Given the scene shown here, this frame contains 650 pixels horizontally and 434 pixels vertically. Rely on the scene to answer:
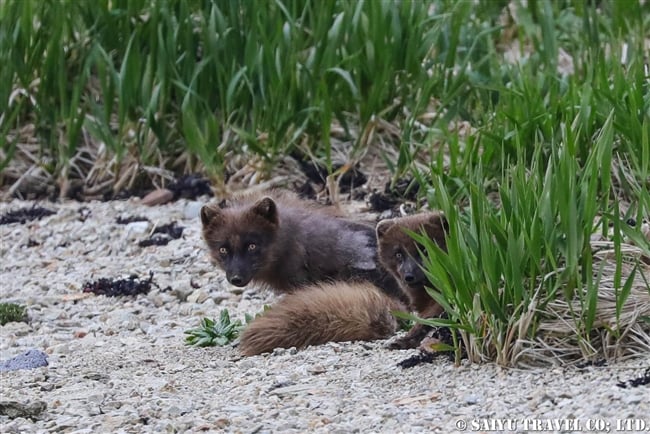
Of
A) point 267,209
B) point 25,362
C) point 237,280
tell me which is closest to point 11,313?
point 25,362

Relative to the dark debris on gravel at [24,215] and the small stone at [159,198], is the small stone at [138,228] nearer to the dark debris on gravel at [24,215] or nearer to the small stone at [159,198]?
the small stone at [159,198]

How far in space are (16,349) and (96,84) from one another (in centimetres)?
440

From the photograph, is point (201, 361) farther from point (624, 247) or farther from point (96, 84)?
point (96, 84)

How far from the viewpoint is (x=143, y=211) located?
33.2 feet

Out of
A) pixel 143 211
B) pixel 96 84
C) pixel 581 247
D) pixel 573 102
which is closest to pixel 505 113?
pixel 573 102

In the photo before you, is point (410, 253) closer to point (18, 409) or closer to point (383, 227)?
point (383, 227)

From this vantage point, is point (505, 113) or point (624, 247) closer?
point (624, 247)

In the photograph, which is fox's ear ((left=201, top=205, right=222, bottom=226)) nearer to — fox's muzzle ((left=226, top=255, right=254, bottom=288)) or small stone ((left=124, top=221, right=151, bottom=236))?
fox's muzzle ((left=226, top=255, right=254, bottom=288))

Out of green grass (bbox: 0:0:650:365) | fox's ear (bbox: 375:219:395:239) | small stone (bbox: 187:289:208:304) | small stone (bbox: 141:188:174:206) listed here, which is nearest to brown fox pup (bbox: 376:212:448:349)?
fox's ear (bbox: 375:219:395:239)

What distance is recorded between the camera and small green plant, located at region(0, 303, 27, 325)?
7965 millimetres

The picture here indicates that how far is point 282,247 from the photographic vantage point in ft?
25.8

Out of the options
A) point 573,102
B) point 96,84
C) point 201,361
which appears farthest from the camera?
point 96,84

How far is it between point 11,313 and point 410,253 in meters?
2.72

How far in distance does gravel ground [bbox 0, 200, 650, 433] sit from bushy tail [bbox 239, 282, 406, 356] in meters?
0.11
